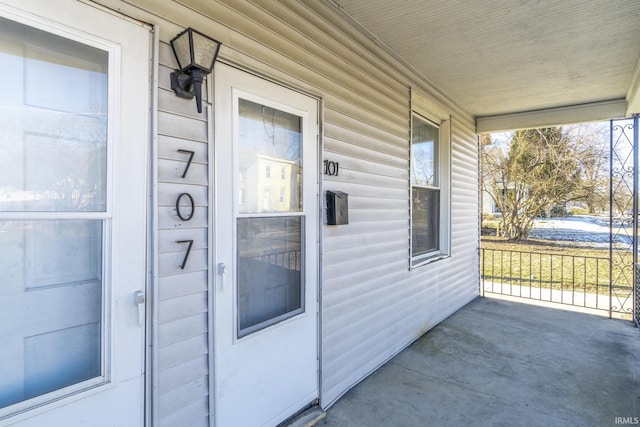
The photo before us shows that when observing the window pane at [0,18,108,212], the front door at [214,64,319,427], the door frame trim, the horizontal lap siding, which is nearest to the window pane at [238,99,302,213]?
the front door at [214,64,319,427]

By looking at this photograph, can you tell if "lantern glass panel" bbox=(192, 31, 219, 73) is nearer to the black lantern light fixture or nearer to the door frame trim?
the black lantern light fixture

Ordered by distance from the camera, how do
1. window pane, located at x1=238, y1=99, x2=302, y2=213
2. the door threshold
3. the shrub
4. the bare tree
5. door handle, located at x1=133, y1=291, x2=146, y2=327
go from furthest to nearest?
the shrub → the bare tree → the door threshold → window pane, located at x1=238, y1=99, x2=302, y2=213 → door handle, located at x1=133, y1=291, x2=146, y2=327

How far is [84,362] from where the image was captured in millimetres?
1279

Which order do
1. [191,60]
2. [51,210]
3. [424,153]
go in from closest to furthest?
[51,210] < [191,60] < [424,153]

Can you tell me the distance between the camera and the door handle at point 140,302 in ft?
4.45

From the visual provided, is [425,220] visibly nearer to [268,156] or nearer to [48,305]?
[268,156]

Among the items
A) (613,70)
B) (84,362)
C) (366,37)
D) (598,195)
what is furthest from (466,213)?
(598,195)

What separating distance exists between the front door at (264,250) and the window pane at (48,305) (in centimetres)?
52

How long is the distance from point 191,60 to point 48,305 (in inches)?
42.8

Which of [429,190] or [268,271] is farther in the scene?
[429,190]

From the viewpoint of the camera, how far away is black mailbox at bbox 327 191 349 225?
2332 mm

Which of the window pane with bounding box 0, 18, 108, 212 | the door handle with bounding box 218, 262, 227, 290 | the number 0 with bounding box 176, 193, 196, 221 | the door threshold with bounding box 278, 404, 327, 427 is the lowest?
the door threshold with bounding box 278, 404, 327, 427

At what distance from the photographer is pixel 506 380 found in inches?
107

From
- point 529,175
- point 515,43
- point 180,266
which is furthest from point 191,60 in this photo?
point 529,175
